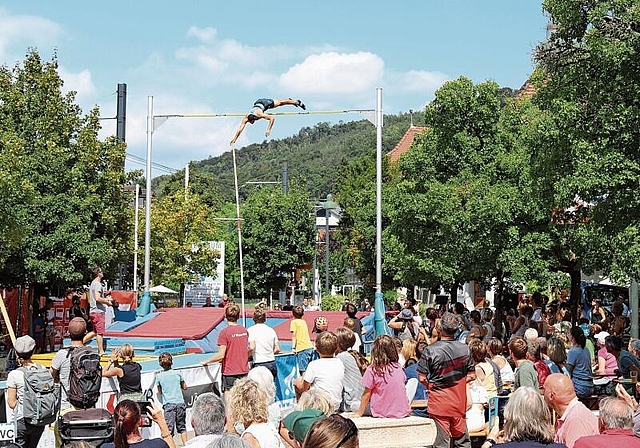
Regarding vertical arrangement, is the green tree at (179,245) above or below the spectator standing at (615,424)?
above

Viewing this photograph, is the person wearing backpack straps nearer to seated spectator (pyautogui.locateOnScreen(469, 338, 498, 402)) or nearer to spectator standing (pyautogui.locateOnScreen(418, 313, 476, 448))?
spectator standing (pyautogui.locateOnScreen(418, 313, 476, 448))

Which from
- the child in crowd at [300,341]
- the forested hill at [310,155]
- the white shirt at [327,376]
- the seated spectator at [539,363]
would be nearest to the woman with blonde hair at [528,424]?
the white shirt at [327,376]

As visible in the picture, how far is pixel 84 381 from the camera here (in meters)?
9.24

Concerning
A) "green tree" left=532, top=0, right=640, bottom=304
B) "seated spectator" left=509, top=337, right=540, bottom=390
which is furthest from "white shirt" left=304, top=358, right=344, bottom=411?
"green tree" left=532, top=0, right=640, bottom=304

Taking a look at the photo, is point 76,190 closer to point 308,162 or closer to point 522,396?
point 522,396

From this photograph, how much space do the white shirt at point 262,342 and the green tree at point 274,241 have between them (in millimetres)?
44401

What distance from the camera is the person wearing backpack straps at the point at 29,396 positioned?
30.8 feet

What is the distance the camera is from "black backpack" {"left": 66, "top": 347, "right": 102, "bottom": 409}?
9203 mm

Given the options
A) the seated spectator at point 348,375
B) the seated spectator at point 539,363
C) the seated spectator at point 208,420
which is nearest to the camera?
the seated spectator at point 208,420

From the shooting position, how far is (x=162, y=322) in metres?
23.5

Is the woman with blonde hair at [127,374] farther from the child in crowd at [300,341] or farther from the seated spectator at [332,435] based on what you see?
the seated spectator at [332,435]

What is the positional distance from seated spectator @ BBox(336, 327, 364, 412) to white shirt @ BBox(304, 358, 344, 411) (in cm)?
63

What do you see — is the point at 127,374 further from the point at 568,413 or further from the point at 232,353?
the point at 568,413

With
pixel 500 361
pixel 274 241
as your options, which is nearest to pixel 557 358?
pixel 500 361
